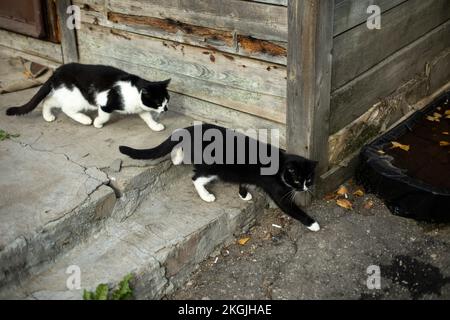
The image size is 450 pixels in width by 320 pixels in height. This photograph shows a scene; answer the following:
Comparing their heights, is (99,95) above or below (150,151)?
above

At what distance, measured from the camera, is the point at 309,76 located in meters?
3.47

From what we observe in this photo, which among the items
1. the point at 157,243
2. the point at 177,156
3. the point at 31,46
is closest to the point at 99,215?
the point at 157,243

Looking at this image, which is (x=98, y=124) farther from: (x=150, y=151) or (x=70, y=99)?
(x=150, y=151)

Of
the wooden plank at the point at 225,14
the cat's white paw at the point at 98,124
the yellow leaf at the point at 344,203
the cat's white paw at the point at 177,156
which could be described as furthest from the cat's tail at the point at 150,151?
the yellow leaf at the point at 344,203

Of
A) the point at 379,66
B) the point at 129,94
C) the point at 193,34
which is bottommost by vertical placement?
the point at 129,94

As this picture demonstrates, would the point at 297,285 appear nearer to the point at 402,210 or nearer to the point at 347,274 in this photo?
the point at 347,274

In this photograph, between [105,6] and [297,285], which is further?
[105,6]

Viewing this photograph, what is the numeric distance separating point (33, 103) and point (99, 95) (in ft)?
2.03

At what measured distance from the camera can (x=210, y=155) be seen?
3766 millimetres

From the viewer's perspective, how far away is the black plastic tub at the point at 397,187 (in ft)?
12.0

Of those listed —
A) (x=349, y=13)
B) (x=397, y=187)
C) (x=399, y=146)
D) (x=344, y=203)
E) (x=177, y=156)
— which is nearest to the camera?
(x=349, y=13)

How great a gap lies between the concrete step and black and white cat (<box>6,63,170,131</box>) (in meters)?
0.61

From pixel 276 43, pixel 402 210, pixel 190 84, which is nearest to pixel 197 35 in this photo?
pixel 190 84
